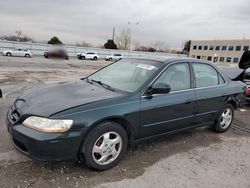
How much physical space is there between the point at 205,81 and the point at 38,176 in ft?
10.7

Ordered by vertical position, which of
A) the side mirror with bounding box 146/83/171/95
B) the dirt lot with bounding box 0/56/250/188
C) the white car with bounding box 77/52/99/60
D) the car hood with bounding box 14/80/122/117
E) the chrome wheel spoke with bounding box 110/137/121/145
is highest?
the side mirror with bounding box 146/83/171/95

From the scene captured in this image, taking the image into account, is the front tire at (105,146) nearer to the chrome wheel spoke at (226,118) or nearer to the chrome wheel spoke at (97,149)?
the chrome wheel spoke at (97,149)

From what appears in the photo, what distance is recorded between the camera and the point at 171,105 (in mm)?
3539

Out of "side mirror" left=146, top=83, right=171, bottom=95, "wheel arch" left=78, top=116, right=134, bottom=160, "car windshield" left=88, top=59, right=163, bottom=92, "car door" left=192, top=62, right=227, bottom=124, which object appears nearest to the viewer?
"wheel arch" left=78, top=116, right=134, bottom=160

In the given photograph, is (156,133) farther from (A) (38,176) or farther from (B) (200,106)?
(A) (38,176)

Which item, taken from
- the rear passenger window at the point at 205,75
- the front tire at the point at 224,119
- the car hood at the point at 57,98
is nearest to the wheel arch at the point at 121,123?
the car hood at the point at 57,98

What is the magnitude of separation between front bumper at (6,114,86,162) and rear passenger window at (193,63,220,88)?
8.01 feet

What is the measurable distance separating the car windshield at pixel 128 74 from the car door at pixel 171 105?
0.21 metres

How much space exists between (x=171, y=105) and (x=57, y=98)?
1739mm

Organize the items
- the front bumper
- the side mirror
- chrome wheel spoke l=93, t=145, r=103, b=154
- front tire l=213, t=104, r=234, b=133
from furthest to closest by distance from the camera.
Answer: front tire l=213, t=104, r=234, b=133
the side mirror
chrome wheel spoke l=93, t=145, r=103, b=154
the front bumper

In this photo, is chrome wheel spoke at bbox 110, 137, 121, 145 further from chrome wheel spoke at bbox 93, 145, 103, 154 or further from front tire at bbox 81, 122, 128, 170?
chrome wheel spoke at bbox 93, 145, 103, 154

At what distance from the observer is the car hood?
2.71m

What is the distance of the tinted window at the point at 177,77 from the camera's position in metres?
3.62

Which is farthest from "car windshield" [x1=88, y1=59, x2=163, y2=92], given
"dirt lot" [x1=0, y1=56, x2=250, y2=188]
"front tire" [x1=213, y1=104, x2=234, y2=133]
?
"front tire" [x1=213, y1=104, x2=234, y2=133]
